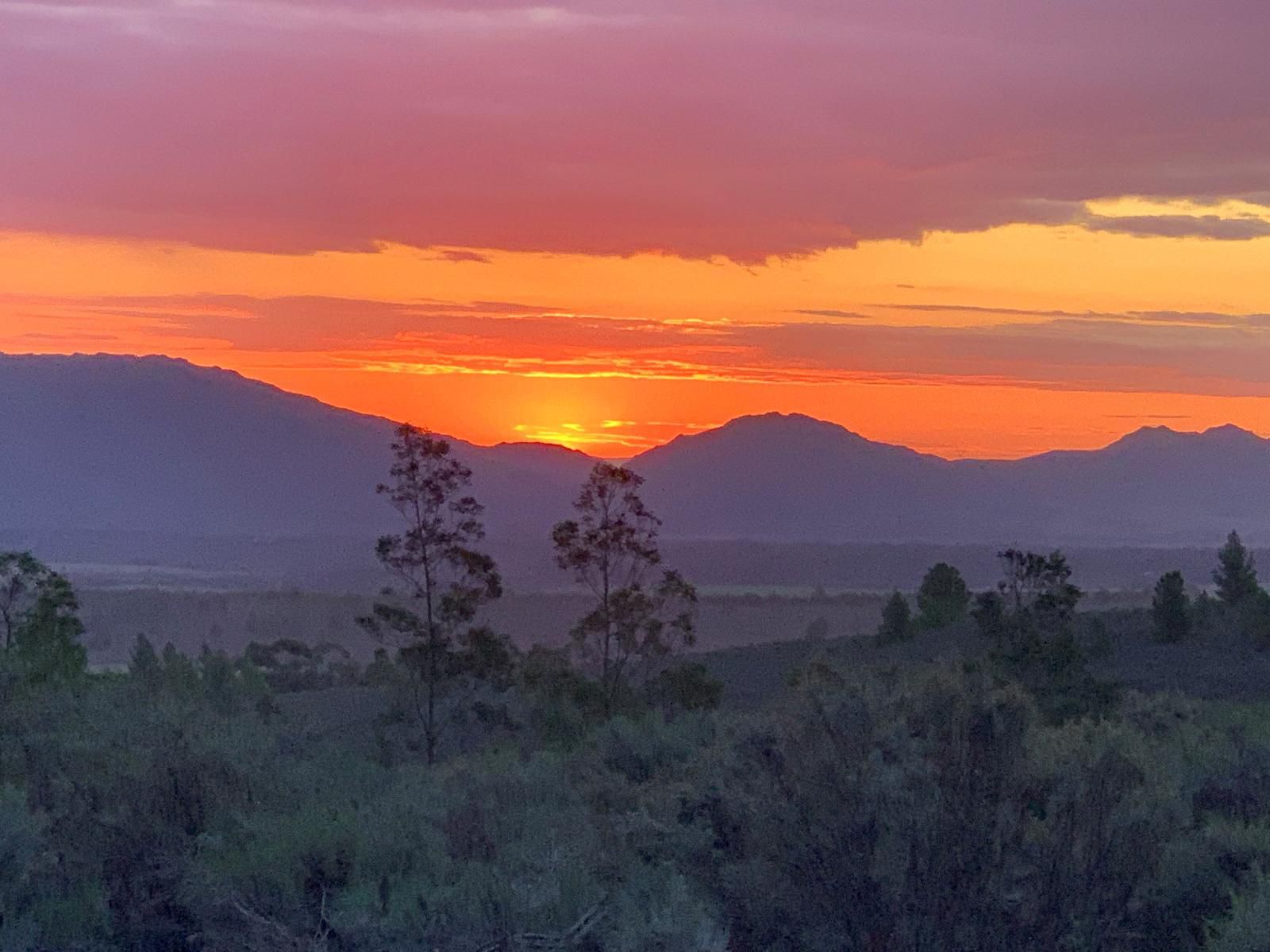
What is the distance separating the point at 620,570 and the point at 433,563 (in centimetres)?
386

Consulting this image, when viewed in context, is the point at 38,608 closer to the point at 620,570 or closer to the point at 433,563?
the point at 433,563

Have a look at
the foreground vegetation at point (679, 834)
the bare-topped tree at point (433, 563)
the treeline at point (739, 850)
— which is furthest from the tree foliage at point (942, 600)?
the treeline at point (739, 850)

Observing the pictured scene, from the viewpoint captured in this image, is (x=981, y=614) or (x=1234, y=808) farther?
(x=981, y=614)

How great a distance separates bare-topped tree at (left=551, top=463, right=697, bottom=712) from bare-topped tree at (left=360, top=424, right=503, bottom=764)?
6.66 feet

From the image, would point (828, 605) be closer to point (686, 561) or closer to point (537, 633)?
point (537, 633)

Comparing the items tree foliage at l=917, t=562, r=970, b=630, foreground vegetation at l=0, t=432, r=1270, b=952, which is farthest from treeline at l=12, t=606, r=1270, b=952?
tree foliage at l=917, t=562, r=970, b=630

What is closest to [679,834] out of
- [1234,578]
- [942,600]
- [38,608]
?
[38,608]

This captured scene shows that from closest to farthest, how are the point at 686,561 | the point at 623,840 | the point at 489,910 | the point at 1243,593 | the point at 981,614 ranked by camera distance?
the point at 489,910, the point at 623,840, the point at 981,614, the point at 1243,593, the point at 686,561

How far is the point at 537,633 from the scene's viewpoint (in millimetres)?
103062

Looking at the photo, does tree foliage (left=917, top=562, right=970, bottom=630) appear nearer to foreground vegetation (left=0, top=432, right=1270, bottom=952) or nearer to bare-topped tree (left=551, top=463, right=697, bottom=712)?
bare-topped tree (left=551, top=463, right=697, bottom=712)

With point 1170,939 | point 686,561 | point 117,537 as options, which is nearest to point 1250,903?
point 1170,939

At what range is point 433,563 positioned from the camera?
26953 millimetres

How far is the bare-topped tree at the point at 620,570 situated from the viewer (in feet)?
94.5

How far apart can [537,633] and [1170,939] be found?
3638 inches
